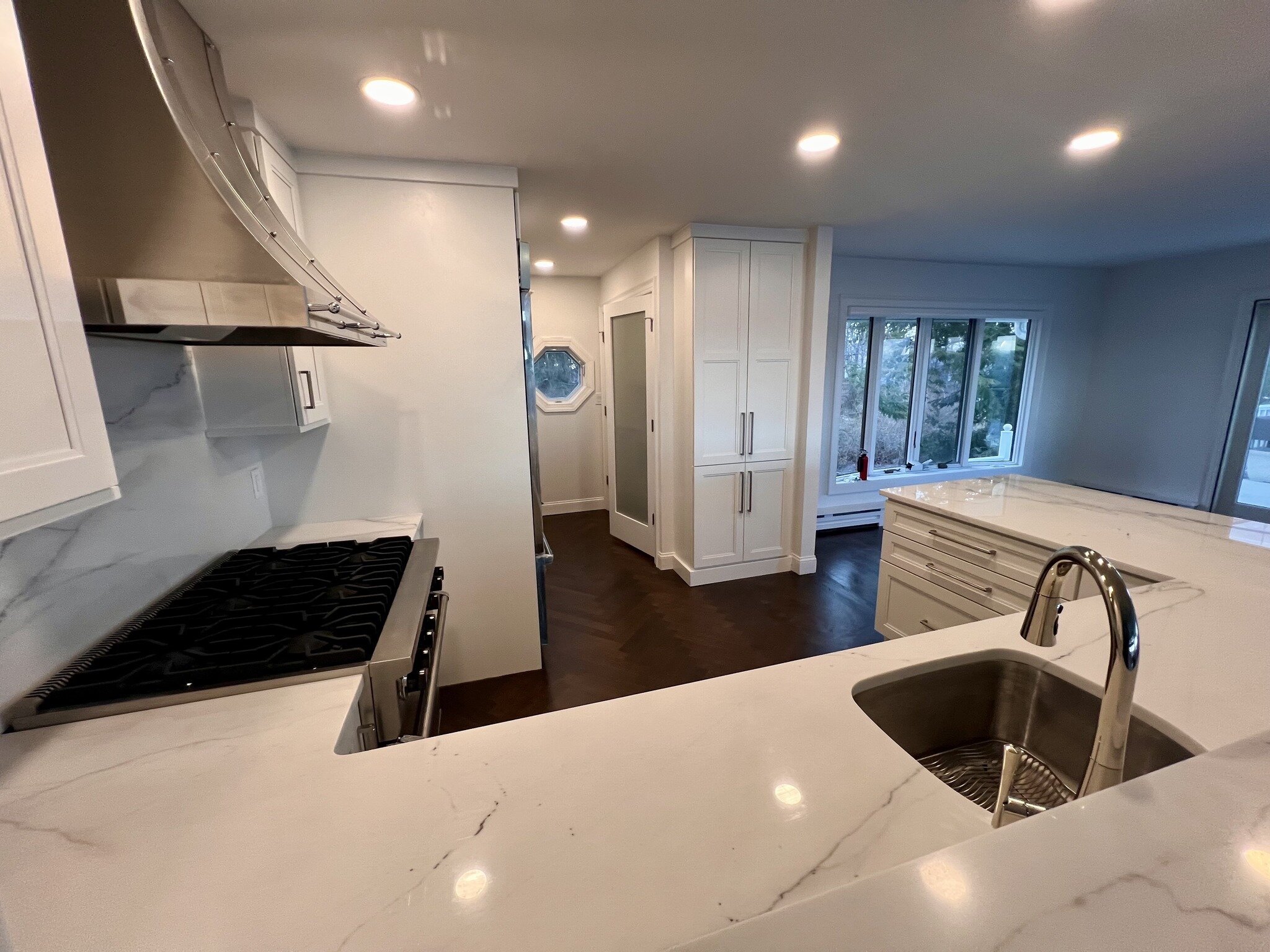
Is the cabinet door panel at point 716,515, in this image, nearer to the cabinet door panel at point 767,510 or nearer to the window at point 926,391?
the cabinet door panel at point 767,510

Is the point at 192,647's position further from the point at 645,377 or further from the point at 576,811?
the point at 645,377

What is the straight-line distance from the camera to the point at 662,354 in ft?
11.4

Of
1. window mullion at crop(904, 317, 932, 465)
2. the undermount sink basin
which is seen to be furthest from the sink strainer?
window mullion at crop(904, 317, 932, 465)

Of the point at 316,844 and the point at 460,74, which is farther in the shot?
the point at 460,74

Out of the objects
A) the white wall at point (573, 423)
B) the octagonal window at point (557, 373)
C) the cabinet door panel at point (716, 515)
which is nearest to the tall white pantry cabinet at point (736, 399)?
the cabinet door panel at point (716, 515)

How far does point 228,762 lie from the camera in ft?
2.59

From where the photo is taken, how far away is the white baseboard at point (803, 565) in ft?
12.1

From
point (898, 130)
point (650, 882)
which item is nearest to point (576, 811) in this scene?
point (650, 882)

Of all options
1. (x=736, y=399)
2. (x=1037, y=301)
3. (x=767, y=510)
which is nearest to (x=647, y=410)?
(x=736, y=399)

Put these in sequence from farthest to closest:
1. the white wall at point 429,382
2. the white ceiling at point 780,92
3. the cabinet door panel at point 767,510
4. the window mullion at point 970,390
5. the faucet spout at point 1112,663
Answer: the window mullion at point 970,390, the cabinet door panel at point 767,510, the white wall at point 429,382, the white ceiling at point 780,92, the faucet spout at point 1112,663

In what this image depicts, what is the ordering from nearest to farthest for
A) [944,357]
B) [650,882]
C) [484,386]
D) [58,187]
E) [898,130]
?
[650,882], [58,187], [898,130], [484,386], [944,357]

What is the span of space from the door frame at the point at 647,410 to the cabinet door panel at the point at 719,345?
0.36 m

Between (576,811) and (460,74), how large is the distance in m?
1.82

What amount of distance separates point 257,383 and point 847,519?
14.9 ft
